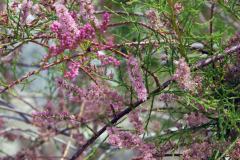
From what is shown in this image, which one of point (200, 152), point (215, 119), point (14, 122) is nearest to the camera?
point (200, 152)

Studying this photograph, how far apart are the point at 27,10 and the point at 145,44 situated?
0.95 feet

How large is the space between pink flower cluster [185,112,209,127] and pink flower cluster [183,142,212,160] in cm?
11

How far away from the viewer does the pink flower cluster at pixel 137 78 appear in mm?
1094

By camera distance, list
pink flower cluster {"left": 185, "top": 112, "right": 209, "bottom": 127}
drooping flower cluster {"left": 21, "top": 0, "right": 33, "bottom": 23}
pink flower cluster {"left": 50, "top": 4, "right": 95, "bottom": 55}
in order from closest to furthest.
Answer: pink flower cluster {"left": 50, "top": 4, "right": 95, "bottom": 55}
drooping flower cluster {"left": 21, "top": 0, "right": 33, "bottom": 23}
pink flower cluster {"left": 185, "top": 112, "right": 209, "bottom": 127}

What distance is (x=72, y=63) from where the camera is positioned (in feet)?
3.62

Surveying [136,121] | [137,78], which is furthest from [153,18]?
[136,121]

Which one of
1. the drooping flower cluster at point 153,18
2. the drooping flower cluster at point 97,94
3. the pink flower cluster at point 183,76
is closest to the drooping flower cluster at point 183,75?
the pink flower cluster at point 183,76

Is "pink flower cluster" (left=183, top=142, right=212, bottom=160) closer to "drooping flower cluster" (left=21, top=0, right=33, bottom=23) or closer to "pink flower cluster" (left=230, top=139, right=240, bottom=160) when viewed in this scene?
"pink flower cluster" (left=230, top=139, right=240, bottom=160)

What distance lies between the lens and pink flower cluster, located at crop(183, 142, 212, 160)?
3.99 ft

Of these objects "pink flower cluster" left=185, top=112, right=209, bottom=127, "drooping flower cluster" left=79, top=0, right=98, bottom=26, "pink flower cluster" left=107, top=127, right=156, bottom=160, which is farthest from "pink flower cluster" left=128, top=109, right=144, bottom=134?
"drooping flower cluster" left=79, top=0, right=98, bottom=26

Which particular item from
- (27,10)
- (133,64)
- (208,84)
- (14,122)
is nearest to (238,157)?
(208,84)

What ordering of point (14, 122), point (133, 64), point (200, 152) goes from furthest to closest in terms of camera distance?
point (14, 122) < point (200, 152) < point (133, 64)

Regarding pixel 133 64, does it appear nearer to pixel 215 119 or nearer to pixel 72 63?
pixel 72 63

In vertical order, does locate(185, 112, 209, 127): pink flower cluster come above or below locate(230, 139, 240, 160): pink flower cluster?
above
